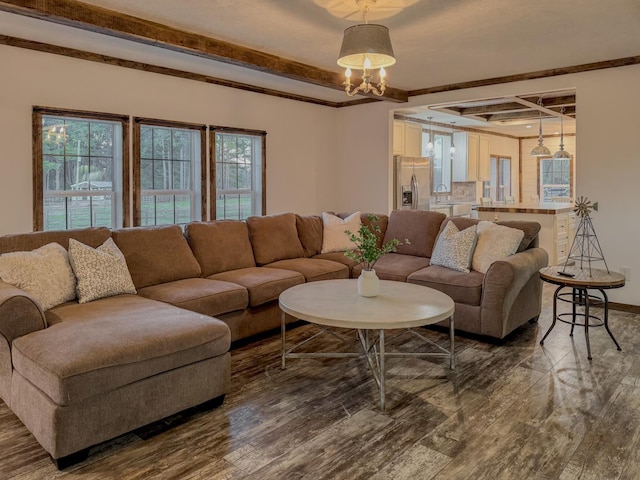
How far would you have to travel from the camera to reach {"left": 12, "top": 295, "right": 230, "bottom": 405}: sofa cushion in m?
2.08

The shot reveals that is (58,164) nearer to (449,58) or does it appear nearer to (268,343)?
(268,343)

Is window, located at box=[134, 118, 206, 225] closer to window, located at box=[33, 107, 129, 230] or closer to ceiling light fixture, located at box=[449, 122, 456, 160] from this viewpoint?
window, located at box=[33, 107, 129, 230]

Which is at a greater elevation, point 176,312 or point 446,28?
point 446,28

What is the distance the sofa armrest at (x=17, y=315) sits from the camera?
235 cm

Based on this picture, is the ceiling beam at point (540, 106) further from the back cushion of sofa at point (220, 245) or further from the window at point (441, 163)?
the back cushion of sofa at point (220, 245)

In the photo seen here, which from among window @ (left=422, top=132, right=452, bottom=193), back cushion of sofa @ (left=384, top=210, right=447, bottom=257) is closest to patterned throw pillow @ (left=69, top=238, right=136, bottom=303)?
back cushion of sofa @ (left=384, top=210, right=447, bottom=257)

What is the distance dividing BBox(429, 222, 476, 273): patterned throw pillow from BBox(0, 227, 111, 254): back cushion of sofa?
2.76 metres

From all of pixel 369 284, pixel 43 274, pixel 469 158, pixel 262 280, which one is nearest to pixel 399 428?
pixel 369 284

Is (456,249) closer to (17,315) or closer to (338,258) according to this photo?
(338,258)

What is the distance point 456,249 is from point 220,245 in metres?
2.07

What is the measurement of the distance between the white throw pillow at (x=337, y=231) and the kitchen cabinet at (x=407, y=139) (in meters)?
2.49

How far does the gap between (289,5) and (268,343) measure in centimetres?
251

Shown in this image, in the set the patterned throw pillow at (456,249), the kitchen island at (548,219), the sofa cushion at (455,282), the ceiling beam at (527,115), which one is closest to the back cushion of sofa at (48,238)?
the sofa cushion at (455,282)

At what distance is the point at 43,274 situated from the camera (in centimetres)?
292
